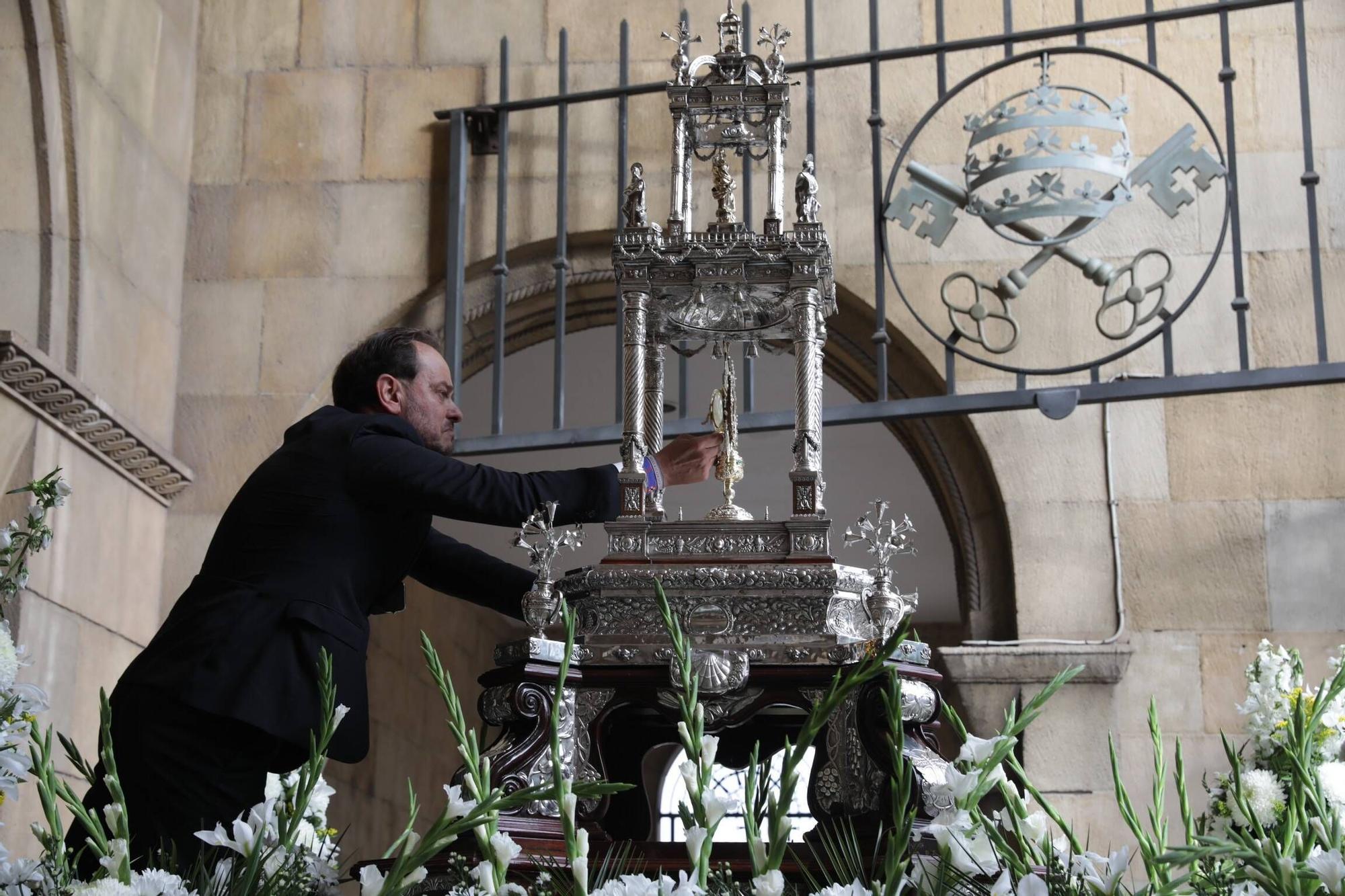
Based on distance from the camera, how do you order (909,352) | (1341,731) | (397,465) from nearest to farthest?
(397,465), (1341,731), (909,352)

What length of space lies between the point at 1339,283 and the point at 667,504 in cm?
545

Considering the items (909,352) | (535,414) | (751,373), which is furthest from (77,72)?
(535,414)

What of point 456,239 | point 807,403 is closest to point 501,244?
point 456,239

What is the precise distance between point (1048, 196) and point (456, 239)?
5.82 ft

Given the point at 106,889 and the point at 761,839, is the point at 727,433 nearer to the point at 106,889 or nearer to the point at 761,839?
the point at 761,839

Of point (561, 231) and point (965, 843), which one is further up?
point (561, 231)

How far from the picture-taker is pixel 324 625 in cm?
228

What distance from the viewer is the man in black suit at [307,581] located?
7.19ft

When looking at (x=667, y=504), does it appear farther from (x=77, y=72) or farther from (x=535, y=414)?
(x=77, y=72)

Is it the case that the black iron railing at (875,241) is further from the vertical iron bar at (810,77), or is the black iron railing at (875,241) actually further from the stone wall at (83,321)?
the stone wall at (83,321)

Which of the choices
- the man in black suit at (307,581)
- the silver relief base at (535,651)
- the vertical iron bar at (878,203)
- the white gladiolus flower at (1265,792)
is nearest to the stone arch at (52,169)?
the man in black suit at (307,581)

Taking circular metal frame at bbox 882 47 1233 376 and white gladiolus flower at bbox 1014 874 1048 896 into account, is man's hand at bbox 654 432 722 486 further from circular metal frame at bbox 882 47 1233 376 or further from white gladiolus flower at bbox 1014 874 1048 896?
circular metal frame at bbox 882 47 1233 376

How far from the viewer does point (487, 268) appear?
A: 5.16 meters

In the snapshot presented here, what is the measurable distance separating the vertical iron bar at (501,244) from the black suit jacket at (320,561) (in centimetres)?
198
